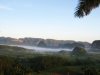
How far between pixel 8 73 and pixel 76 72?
48.0ft

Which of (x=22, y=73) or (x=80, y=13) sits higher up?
(x=80, y=13)

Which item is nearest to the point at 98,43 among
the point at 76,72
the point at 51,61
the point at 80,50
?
the point at 80,50

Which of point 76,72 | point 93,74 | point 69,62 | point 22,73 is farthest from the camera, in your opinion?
point 69,62

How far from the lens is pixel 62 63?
6969 cm

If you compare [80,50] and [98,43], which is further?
[98,43]

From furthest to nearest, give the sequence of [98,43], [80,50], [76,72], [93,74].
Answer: [98,43] → [80,50] → [76,72] → [93,74]

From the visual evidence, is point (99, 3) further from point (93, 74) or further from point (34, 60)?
point (34, 60)

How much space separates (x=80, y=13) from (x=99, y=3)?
1761 mm

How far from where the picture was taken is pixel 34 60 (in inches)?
2778

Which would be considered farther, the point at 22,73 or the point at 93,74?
the point at 93,74

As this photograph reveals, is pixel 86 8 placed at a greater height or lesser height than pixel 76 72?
greater

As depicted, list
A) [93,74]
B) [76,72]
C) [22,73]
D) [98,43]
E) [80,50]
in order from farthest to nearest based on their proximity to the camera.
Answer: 1. [98,43]
2. [80,50]
3. [76,72]
4. [93,74]
5. [22,73]

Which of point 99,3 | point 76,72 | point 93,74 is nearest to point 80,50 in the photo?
point 76,72

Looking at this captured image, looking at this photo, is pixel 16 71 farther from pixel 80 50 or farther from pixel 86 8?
pixel 80 50
